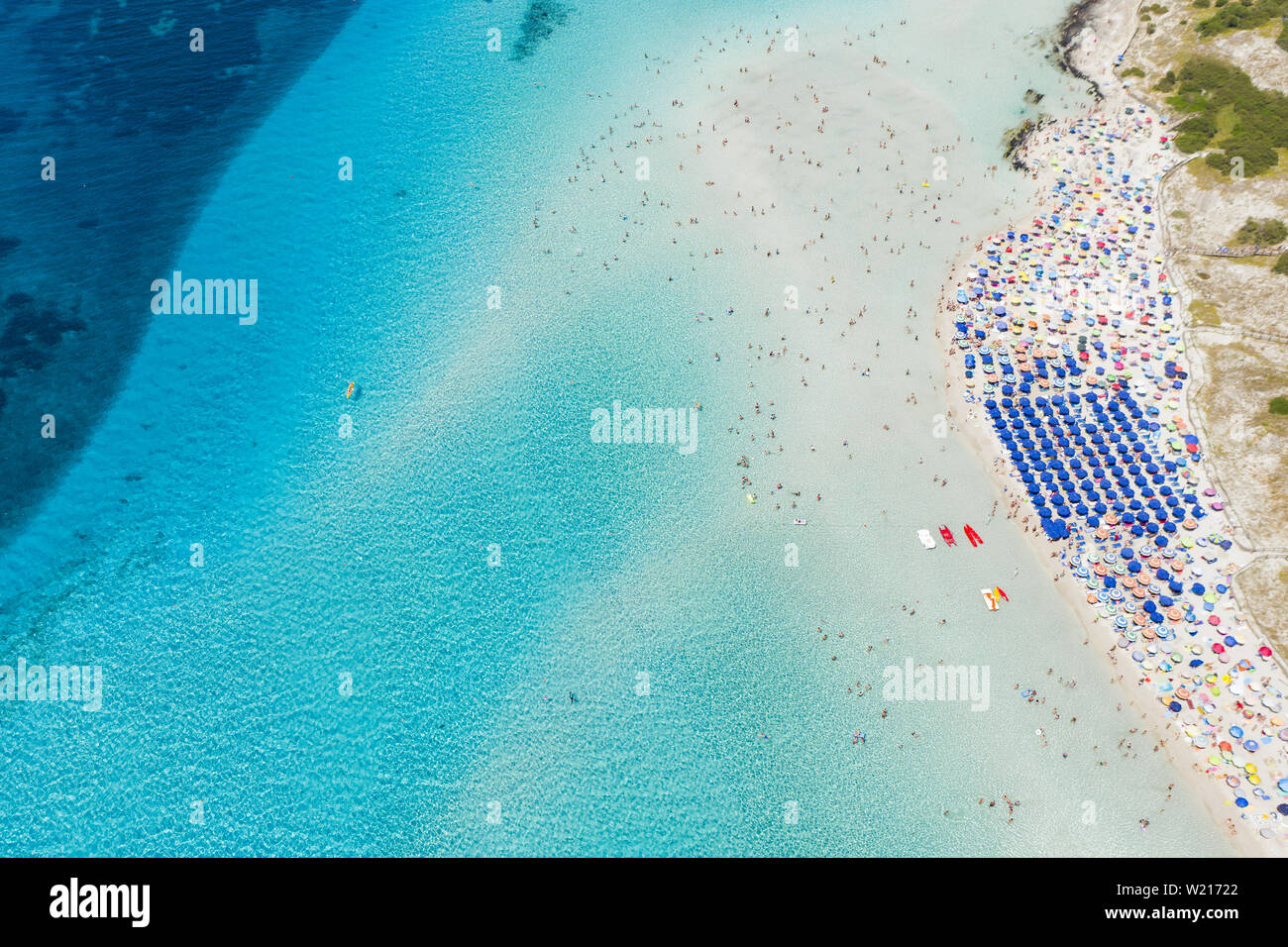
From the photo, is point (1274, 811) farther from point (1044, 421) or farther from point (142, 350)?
point (142, 350)

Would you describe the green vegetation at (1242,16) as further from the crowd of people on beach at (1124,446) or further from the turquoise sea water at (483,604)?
the turquoise sea water at (483,604)

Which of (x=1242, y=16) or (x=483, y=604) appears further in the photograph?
(x=1242, y=16)

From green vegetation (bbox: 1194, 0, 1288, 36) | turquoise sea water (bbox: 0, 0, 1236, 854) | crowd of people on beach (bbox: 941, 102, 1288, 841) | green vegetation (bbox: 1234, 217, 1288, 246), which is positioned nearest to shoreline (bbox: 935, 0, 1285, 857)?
crowd of people on beach (bbox: 941, 102, 1288, 841)

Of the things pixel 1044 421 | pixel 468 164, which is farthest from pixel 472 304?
pixel 1044 421

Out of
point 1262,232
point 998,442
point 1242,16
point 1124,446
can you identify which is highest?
point 1242,16

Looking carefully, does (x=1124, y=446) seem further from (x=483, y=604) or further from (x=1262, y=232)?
(x=483, y=604)

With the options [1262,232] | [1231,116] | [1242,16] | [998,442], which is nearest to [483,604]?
[998,442]

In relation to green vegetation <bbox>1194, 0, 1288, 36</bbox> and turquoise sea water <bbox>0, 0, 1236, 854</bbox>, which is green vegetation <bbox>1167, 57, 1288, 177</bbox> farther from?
turquoise sea water <bbox>0, 0, 1236, 854</bbox>

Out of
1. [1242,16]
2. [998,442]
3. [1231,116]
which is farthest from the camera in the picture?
[1242,16]
